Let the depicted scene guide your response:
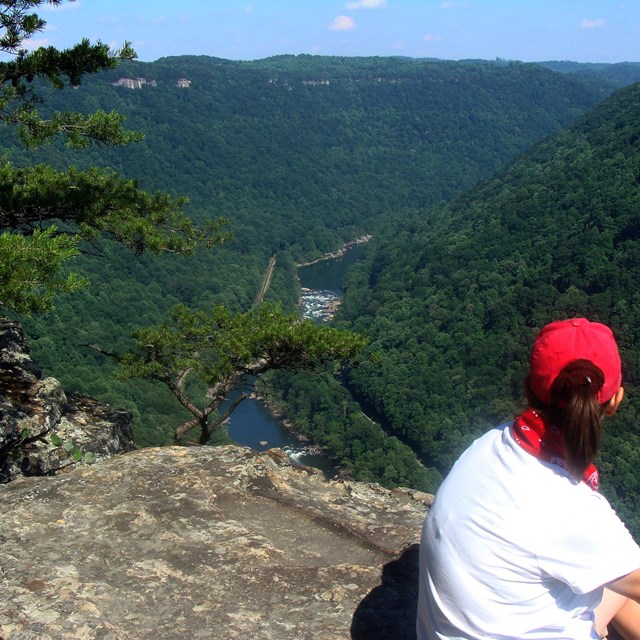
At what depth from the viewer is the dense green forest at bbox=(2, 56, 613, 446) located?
40.4 m

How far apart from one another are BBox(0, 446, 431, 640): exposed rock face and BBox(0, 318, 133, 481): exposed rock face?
58 centimetres

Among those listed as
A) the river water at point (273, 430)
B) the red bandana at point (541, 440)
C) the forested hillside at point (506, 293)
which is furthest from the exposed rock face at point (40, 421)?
the forested hillside at point (506, 293)

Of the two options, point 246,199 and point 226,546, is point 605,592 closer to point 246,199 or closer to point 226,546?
point 226,546

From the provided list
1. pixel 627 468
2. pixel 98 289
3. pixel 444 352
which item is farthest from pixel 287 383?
pixel 627 468

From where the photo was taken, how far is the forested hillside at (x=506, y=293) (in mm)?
31703

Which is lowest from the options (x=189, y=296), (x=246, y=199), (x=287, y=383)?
(x=287, y=383)

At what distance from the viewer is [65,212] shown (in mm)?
6891

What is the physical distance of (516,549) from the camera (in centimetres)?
187

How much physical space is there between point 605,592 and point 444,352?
38.4m

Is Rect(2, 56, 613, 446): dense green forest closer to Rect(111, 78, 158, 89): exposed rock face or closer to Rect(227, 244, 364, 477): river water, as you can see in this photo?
Rect(111, 78, 158, 89): exposed rock face

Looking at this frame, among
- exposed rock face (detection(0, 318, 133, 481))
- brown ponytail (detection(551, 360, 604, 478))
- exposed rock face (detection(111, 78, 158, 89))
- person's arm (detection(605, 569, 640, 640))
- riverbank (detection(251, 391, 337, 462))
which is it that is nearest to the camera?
brown ponytail (detection(551, 360, 604, 478))

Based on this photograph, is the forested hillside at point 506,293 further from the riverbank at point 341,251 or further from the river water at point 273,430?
the riverbank at point 341,251

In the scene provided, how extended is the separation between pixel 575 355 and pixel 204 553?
2.18m

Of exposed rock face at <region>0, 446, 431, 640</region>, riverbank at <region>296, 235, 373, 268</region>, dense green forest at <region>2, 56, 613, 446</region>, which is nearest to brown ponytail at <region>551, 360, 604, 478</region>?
exposed rock face at <region>0, 446, 431, 640</region>
